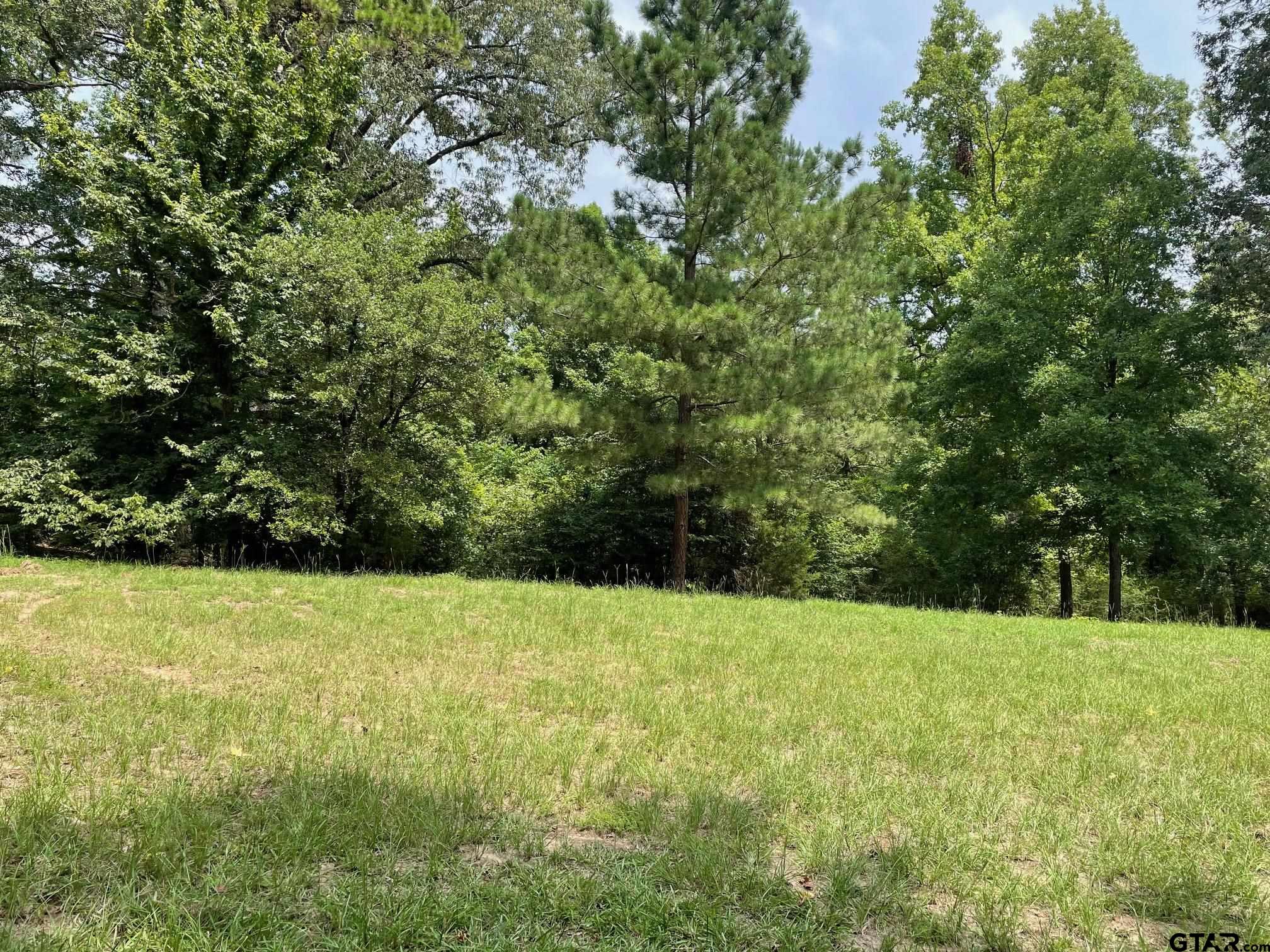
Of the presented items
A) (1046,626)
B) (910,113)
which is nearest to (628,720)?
(1046,626)

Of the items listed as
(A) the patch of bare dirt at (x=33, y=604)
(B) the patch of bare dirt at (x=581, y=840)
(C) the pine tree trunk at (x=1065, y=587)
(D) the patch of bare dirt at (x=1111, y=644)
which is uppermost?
(C) the pine tree trunk at (x=1065, y=587)

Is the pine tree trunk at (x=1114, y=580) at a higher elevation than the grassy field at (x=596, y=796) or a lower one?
higher

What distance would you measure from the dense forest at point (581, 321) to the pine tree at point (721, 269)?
0.07m

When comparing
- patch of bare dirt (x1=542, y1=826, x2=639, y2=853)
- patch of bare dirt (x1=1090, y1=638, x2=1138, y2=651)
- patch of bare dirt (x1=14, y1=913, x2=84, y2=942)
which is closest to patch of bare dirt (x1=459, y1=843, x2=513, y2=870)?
patch of bare dirt (x1=542, y1=826, x2=639, y2=853)

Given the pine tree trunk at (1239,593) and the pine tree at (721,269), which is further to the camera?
the pine tree trunk at (1239,593)

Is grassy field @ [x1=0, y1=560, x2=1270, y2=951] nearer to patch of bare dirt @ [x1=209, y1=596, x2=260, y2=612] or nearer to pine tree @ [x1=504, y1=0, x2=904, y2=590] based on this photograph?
patch of bare dirt @ [x1=209, y1=596, x2=260, y2=612]

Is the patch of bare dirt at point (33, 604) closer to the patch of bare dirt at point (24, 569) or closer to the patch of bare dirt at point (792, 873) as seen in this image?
the patch of bare dirt at point (24, 569)

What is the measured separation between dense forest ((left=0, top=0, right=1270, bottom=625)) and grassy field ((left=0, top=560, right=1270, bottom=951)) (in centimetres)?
582

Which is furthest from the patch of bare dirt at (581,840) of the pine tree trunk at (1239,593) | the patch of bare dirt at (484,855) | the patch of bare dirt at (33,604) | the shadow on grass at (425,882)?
the pine tree trunk at (1239,593)

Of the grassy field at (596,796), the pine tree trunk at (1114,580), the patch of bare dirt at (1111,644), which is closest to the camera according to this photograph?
the grassy field at (596,796)

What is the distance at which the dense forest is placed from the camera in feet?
37.3

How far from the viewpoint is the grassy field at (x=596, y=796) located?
94.7 inches

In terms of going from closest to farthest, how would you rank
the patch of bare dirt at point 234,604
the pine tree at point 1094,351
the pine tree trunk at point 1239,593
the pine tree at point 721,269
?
the patch of bare dirt at point 234,604
the pine tree at point 721,269
the pine tree at point 1094,351
the pine tree trunk at point 1239,593

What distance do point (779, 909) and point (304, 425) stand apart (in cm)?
1278
